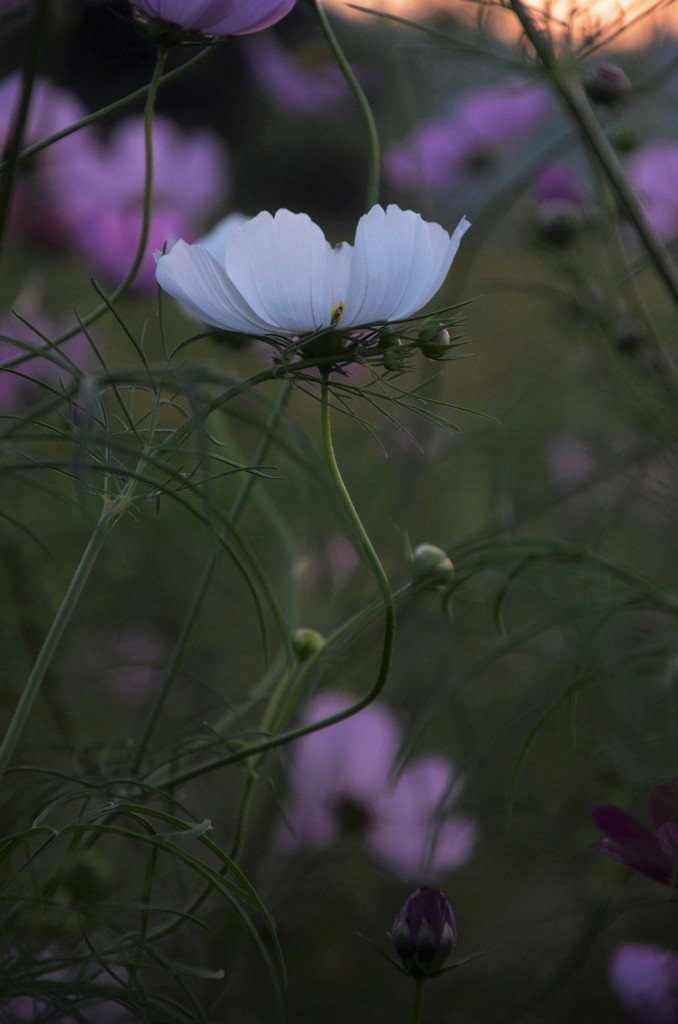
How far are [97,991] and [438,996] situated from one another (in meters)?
0.39

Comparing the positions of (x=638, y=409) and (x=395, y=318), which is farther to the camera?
(x=638, y=409)

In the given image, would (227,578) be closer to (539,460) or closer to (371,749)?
(371,749)

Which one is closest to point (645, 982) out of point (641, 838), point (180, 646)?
point (641, 838)

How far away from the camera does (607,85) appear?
45 cm

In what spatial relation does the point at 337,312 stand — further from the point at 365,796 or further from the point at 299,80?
the point at 299,80

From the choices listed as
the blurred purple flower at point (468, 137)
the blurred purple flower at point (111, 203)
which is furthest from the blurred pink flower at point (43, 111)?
the blurred purple flower at point (468, 137)

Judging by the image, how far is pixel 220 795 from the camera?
668mm

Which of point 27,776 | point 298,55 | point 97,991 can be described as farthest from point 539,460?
point 97,991

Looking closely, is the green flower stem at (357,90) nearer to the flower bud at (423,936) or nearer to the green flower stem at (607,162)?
the green flower stem at (607,162)

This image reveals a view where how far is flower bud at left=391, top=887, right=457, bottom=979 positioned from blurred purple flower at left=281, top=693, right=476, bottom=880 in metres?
0.22

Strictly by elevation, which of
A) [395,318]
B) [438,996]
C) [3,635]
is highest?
[395,318]

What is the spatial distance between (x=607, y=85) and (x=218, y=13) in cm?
25

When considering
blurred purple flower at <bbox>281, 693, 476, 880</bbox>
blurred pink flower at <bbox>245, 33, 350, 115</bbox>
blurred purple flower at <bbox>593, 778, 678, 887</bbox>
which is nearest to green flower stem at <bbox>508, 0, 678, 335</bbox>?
blurred purple flower at <bbox>593, 778, 678, 887</bbox>

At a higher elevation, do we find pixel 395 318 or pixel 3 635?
pixel 395 318
